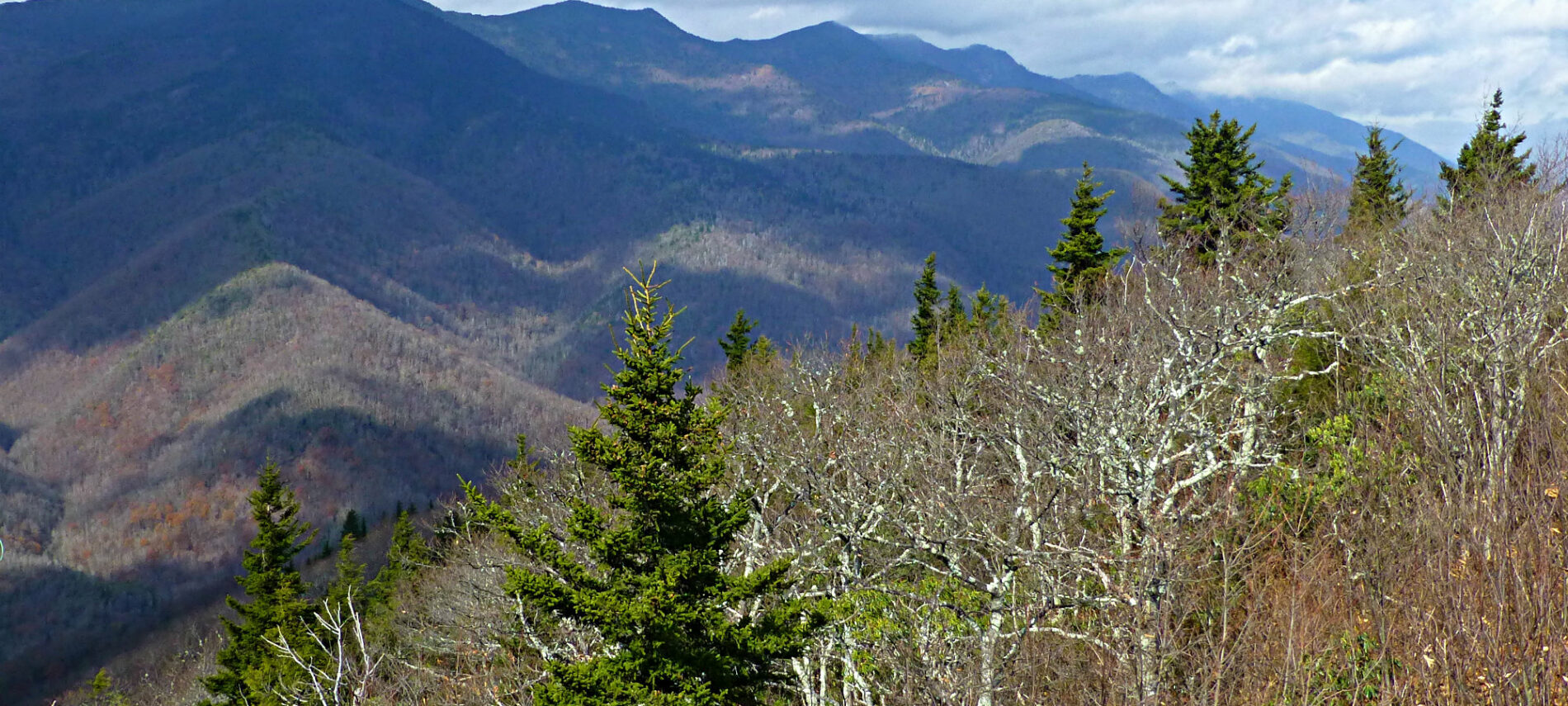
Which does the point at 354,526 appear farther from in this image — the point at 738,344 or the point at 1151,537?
the point at 1151,537

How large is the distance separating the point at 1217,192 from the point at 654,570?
3628 centimetres

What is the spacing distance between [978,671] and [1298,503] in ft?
21.7

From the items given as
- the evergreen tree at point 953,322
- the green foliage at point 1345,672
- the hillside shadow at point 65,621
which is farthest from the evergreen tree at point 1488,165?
the hillside shadow at point 65,621

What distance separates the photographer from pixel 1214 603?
14.7 m

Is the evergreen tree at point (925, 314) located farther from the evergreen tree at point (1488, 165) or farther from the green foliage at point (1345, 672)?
the green foliage at point (1345, 672)

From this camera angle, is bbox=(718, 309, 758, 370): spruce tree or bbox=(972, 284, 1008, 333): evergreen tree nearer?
bbox=(972, 284, 1008, 333): evergreen tree

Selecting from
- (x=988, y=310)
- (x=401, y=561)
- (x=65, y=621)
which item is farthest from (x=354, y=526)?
(x=65, y=621)

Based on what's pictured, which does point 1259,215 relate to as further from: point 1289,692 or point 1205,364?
point 1289,692

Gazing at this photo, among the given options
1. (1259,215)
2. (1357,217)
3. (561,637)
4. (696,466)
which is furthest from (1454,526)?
(1357,217)

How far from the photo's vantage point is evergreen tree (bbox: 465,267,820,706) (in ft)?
39.9

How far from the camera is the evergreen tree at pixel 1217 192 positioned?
4000 centimetres

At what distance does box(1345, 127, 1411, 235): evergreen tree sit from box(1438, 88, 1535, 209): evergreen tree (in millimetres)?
2115

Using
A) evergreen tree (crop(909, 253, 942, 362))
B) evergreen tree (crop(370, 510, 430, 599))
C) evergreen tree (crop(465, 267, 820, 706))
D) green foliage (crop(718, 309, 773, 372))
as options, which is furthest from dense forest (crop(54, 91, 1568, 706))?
green foliage (crop(718, 309, 773, 372))

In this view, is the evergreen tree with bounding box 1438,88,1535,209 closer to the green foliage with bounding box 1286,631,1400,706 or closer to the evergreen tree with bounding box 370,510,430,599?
the green foliage with bounding box 1286,631,1400,706
